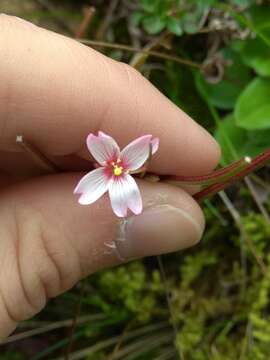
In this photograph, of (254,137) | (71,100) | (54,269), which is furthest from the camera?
(254,137)

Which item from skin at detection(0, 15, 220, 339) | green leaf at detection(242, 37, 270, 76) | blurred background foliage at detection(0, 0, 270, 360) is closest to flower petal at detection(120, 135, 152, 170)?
skin at detection(0, 15, 220, 339)

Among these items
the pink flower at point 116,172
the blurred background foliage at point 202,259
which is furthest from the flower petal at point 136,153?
the blurred background foliage at point 202,259

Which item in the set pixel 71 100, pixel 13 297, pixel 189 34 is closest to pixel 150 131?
pixel 71 100

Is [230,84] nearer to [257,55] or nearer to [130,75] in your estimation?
[257,55]

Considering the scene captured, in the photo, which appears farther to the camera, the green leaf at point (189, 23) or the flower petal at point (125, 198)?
the green leaf at point (189, 23)

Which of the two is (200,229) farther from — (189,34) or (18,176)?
(189,34)

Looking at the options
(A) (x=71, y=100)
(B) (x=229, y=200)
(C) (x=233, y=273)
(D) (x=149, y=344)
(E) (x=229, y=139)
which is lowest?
(D) (x=149, y=344)

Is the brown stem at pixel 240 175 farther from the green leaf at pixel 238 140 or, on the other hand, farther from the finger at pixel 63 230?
the green leaf at pixel 238 140

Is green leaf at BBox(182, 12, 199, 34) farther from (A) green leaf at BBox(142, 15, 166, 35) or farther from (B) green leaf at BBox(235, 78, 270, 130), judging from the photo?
(B) green leaf at BBox(235, 78, 270, 130)
